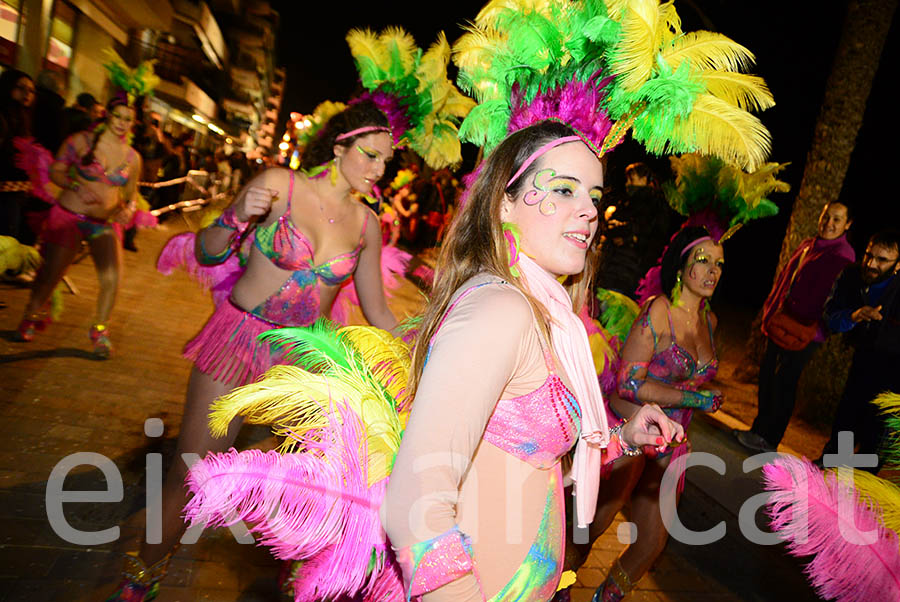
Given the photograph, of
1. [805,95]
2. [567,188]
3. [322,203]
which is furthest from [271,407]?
[805,95]

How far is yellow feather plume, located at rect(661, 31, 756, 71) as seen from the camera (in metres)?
1.75

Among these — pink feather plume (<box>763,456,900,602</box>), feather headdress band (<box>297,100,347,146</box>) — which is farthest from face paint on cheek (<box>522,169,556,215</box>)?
feather headdress band (<box>297,100,347,146</box>)

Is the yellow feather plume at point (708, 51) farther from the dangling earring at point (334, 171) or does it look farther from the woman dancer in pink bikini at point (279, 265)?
the dangling earring at point (334, 171)

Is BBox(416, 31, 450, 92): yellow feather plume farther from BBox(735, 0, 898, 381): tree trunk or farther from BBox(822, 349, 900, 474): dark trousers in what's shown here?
BBox(735, 0, 898, 381): tree trunk

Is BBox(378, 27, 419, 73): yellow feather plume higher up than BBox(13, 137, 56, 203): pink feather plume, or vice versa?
BBox(378, 27, 419, 73): yellow feather plume

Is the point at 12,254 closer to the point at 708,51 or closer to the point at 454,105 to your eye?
the point at 454,105

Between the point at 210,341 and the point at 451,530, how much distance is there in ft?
5.83

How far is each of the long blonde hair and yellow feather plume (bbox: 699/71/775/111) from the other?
54 cm

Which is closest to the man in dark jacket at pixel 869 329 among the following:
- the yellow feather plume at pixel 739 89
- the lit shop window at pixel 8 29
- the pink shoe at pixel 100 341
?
the yellow feather plume at pixel 739 89

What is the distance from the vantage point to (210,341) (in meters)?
2.53

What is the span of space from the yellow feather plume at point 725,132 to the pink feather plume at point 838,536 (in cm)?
95

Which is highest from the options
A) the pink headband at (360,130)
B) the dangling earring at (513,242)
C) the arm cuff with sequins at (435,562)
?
the pink headband at (360,130)

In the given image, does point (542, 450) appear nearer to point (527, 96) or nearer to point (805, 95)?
point (527, 96)

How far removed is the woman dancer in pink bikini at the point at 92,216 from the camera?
191 inches
